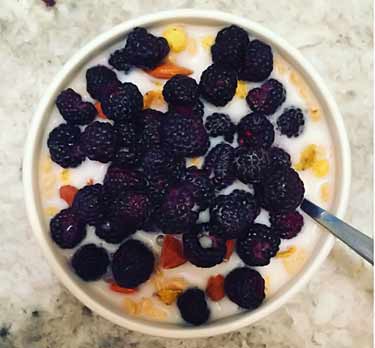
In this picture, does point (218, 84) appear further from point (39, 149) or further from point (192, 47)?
point (39, 149)

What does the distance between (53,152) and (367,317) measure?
16.8 inches

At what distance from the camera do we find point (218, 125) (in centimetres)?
74

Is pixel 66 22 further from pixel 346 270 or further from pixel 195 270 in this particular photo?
pixel 346 270

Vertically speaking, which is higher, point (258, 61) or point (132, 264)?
point (258, 61)

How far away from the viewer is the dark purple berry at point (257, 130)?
736 millimetres

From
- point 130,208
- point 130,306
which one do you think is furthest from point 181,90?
point 130,306

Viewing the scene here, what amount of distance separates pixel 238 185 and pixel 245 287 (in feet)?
0.36

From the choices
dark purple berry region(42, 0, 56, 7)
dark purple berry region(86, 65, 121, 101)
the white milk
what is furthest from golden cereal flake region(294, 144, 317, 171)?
dark purple berry region(42, 0, 56, 7)

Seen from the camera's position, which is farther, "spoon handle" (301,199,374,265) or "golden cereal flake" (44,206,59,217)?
"golden cereal flake" (44,206,59,217)

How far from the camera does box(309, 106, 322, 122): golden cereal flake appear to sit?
0.78 metres

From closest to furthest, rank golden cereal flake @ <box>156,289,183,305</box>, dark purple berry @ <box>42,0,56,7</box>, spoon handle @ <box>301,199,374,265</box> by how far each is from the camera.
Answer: spoon handle @ <box>301,199,374,265</box> → golden cereal flake @ <box>156,289,183,305</box> → dark purple berry @ <box>42,0,56,7</box>

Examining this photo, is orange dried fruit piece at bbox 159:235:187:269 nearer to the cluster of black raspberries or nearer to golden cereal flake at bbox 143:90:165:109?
the cluster of black raspberries

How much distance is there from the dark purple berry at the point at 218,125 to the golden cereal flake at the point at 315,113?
9 cm

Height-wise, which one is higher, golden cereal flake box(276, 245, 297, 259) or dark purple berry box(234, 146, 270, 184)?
dark purple berry box(234, 146, 270, 184)
